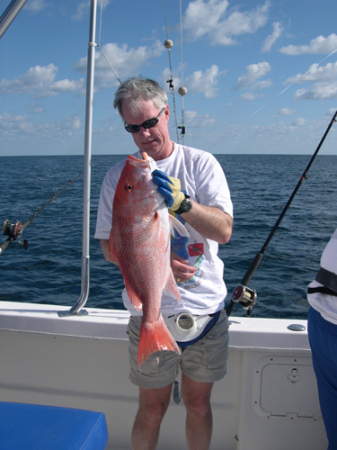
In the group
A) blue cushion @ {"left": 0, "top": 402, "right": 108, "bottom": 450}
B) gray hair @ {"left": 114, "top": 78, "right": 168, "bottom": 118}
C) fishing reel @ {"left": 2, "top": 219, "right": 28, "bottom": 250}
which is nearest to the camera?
blue cushion @ {"left": 0, "top": 402, "right": 108, "bottom": 450}

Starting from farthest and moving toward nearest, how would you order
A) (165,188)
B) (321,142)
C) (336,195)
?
(336,195) → (321,142) → (165,188)

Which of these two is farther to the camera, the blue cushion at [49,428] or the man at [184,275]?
the man at [184,275]

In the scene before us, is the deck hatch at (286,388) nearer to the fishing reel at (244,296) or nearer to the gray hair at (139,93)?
the fishing reel at (244,296)

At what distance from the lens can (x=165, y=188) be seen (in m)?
1.73

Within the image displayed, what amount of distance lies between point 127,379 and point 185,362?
2.63 ft

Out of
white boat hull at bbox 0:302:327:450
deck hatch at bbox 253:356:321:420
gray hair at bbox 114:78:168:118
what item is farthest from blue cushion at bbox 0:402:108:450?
gray hair at bbox 114:78:168:118

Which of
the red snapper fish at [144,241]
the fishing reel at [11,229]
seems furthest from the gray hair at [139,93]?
the fishing reel at [11,229]

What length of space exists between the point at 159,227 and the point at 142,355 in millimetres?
665

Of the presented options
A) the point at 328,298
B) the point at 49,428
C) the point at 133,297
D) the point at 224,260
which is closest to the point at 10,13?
the point at 133,297

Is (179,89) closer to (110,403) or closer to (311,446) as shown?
(110,403)

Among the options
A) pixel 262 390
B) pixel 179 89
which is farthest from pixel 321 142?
pixel 262 390

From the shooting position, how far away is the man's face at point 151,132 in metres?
2.12

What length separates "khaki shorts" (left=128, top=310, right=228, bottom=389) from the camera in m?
2.24

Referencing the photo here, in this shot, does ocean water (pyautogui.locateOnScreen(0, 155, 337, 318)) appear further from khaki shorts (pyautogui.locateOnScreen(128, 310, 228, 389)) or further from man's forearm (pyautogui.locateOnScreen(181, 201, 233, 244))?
man's forearm (pyautogui.locateOnScreen(181, 201, 233, 244))
